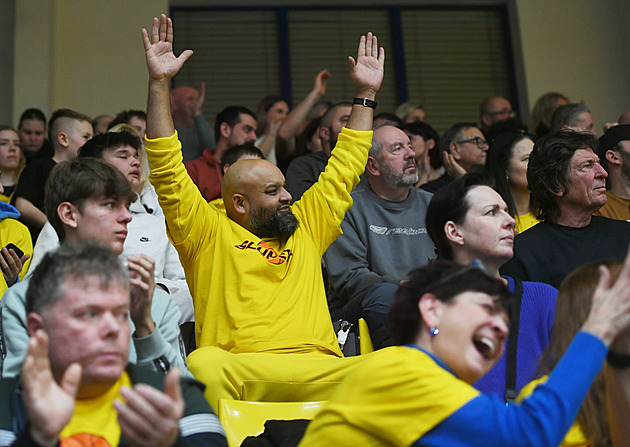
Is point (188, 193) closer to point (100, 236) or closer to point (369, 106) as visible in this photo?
point (100, 236)

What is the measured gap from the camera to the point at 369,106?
3590 mm

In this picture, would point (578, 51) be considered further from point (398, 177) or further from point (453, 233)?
point (453, 233)

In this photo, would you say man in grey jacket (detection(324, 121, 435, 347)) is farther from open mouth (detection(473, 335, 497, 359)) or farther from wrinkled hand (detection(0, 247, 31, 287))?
open mouth (detection(473, 335, 497, 359))

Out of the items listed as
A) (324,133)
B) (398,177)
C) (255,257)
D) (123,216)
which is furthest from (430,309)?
(324,133)

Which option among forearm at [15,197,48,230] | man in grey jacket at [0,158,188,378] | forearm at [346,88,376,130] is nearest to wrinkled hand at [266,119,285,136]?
forearm at [15,197,48,230]

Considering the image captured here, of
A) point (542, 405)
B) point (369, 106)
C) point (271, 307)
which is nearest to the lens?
point (542, 405)

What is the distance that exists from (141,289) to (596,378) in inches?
44.5

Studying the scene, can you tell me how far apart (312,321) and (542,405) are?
1618mm

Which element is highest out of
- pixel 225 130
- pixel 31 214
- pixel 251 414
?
pixel 225 130

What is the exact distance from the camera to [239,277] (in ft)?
10.4

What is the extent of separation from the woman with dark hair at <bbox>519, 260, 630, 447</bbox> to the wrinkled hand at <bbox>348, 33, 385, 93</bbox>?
192 centimetres

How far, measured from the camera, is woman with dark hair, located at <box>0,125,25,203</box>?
16.6 ft

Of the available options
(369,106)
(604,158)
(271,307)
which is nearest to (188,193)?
(271,307)

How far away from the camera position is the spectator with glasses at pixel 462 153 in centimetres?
503
